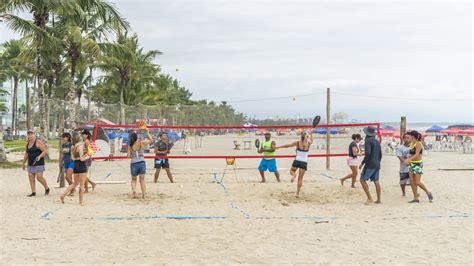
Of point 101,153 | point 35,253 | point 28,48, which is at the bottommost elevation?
point 35,253

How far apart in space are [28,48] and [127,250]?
14.2 meters

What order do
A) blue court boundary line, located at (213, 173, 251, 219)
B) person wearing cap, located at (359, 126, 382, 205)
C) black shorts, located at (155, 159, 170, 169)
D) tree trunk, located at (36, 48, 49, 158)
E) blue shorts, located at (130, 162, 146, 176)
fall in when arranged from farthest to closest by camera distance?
tree trunk, located at (36, 48, 49, 158)
black shorts, located at (155, 159, 170, 169)
blue shorts, located at (130, 162, 146, 176)
person wearing cap, located at (359, 126, 382, 205)
blue court boundary line, located at (213, 173, 251, 219)

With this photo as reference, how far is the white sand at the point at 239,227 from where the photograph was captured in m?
5.02

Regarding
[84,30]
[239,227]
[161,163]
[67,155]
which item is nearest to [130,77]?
[84,30]

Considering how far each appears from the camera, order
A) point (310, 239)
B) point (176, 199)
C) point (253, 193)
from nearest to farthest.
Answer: point (310, 239), point (176, 199), point (253, 193)

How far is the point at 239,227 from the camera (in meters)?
6.40

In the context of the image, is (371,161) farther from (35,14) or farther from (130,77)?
(130,77)

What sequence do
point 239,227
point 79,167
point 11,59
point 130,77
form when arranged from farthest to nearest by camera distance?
1. point 11,59
2. point 130,77
3. point 79,167
4. point 239,227

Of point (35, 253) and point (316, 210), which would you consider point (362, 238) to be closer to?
point (316, 210)

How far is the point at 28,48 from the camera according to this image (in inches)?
660

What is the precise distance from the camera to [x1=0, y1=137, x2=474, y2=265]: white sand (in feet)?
16.5

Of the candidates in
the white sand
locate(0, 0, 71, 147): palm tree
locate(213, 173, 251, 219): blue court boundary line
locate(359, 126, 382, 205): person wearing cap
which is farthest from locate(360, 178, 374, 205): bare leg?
locate(0, 0, 71, 147): palm tree

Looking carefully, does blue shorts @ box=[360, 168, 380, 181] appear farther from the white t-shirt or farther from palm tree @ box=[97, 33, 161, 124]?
palm tree @ box=[97, 33, 161, 124]

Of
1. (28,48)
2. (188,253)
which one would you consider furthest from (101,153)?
(28,48)
